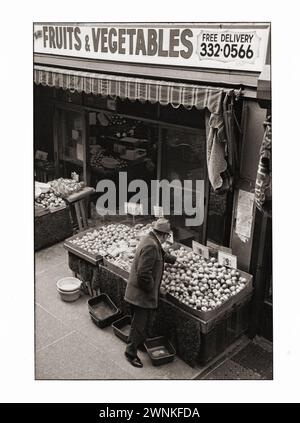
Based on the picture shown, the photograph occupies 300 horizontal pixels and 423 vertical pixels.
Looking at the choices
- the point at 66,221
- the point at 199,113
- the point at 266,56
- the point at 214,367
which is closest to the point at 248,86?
the point at 266,56

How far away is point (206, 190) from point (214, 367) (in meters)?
3.42

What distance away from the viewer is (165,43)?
8258 mm

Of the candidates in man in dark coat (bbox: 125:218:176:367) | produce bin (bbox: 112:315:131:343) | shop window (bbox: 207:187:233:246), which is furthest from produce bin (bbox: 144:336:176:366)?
shop window (bbox: 207:187:233:246)

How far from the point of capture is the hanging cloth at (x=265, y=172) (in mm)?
6434

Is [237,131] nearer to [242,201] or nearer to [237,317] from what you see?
[242,201]

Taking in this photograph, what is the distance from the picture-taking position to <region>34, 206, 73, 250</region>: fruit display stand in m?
10.8

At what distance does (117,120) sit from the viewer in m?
11.9

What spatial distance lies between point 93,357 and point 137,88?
15.4 feet

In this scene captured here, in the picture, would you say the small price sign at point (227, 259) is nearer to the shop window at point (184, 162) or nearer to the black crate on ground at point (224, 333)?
the black crate on ground at point (224, 333)

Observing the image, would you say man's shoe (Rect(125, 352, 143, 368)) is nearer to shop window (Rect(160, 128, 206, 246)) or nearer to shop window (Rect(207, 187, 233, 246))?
shop window (Rect(207, 187, 233, 246))

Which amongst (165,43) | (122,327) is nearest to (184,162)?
(165,43)

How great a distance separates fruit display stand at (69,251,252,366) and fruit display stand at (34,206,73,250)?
9.95 ft

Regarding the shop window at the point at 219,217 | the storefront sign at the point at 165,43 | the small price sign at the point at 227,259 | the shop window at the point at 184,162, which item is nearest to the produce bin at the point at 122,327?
the small price sign at the point at 227,259

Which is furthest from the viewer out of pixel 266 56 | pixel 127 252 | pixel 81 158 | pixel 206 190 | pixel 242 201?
pixel 81 158
